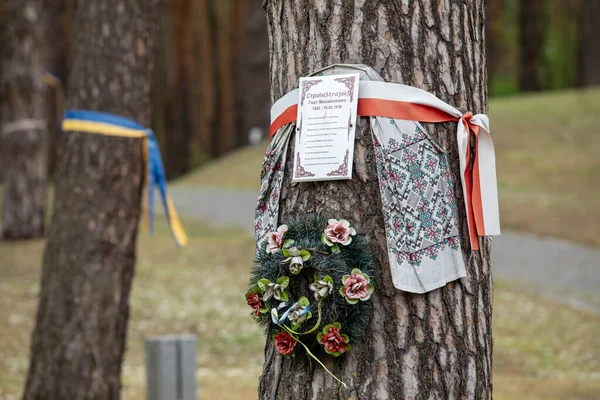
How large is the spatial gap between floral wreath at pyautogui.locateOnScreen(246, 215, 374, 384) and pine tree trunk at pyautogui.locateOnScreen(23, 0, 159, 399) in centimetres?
260

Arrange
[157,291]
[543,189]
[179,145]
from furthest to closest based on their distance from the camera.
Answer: [179,145]
[543,189]
[157,291]

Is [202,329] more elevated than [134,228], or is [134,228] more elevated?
[134,228]

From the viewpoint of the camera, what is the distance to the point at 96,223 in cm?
493

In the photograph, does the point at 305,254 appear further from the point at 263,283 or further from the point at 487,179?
the point at 487,179

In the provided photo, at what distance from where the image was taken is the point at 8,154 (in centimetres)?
1148

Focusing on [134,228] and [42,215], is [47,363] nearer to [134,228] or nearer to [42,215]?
[134,228]

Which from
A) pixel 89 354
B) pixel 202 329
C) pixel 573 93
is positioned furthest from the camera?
pixel 573 93

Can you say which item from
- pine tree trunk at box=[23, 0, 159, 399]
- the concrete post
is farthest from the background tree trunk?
the concrete post

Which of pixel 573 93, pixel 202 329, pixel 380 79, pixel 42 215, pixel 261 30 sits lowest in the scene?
pixel 202 329

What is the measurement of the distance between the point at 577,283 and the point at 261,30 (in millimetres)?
12523

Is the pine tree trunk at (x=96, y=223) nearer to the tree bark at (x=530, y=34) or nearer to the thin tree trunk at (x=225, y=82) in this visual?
the thin tree trunk at (x=225, y=82)

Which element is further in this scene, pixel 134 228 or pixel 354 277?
pixel 134 228

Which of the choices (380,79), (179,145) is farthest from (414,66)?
(179,145)

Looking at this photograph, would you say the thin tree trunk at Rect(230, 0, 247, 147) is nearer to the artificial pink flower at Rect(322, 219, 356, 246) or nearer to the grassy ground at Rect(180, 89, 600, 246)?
the grassy ground at Rect(180, 89, 600, 246)
